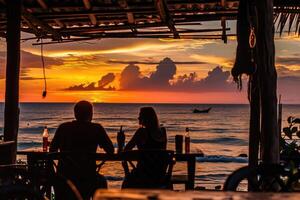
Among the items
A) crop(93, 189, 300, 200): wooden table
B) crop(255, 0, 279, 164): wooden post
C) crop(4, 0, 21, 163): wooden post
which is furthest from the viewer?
crop(4, 0, 21, 163): wooden post

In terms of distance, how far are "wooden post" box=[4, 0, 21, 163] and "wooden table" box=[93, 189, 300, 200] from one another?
3.57 meters

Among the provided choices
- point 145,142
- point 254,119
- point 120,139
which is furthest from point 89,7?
point 254,119

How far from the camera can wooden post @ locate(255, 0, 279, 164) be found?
4863 mm

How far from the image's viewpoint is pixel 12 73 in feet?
20.7

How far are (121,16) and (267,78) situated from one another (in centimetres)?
340

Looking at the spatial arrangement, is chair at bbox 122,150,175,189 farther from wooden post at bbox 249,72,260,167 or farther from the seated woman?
wooden post at bbox 249,72,260,167

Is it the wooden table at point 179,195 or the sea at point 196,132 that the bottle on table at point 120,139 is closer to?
the sea at point 196,132

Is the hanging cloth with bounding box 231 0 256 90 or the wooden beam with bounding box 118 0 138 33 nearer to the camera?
the hanging cloth with bounding box 231 0 256 90

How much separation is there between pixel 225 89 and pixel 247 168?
58.7 meters

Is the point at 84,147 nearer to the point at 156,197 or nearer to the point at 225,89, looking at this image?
the point at 156,197

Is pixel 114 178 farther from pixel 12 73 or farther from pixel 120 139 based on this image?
pixel 120 139

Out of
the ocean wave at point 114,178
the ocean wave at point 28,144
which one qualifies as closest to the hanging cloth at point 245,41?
the ocean wave at point 114,178

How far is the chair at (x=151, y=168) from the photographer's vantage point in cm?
520

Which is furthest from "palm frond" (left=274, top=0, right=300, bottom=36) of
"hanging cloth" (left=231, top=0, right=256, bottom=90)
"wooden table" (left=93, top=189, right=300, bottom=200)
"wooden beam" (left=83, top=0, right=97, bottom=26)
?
"wooden table" (left=93, top=189, right=300, bottom=200)
